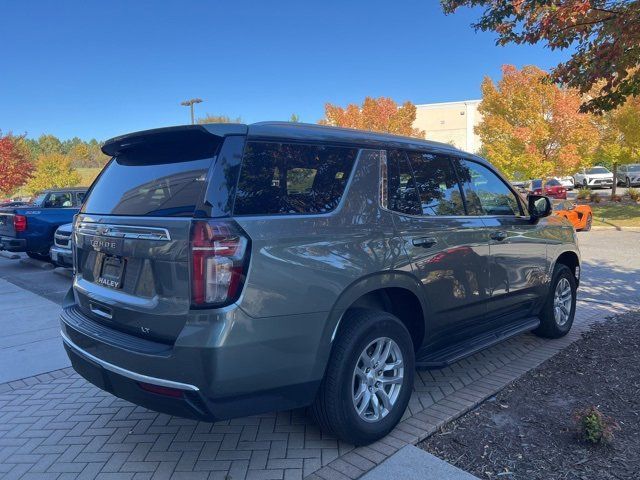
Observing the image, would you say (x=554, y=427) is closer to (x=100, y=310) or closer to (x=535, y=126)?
(x=100, y=310)

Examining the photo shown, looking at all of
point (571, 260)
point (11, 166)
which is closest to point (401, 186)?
point (571, 260)

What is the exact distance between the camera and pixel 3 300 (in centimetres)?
750

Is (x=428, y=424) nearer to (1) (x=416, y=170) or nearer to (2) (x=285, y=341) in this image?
(2) (x=285, y=341)

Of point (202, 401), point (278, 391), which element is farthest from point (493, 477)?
point (202, 401)

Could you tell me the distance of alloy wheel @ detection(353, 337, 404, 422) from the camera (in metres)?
3.05

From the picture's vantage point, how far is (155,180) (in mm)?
2904

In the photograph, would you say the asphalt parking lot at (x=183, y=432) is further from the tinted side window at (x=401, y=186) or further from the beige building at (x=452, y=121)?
the beige building at (x=452, y=121)

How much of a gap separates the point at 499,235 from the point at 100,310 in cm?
312

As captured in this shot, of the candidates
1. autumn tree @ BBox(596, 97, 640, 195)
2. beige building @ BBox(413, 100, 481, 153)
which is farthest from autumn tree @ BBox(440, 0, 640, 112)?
beige building @ BBox(413, 100, 481, 153)

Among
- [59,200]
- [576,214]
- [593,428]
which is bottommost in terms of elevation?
[593,428]

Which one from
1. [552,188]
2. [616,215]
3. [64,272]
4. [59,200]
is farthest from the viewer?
[552,188]

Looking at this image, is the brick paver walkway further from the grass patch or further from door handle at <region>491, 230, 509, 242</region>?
the grass patch

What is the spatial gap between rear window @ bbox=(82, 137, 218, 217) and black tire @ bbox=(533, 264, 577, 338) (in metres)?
3.84

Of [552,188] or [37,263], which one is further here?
[552,188]
